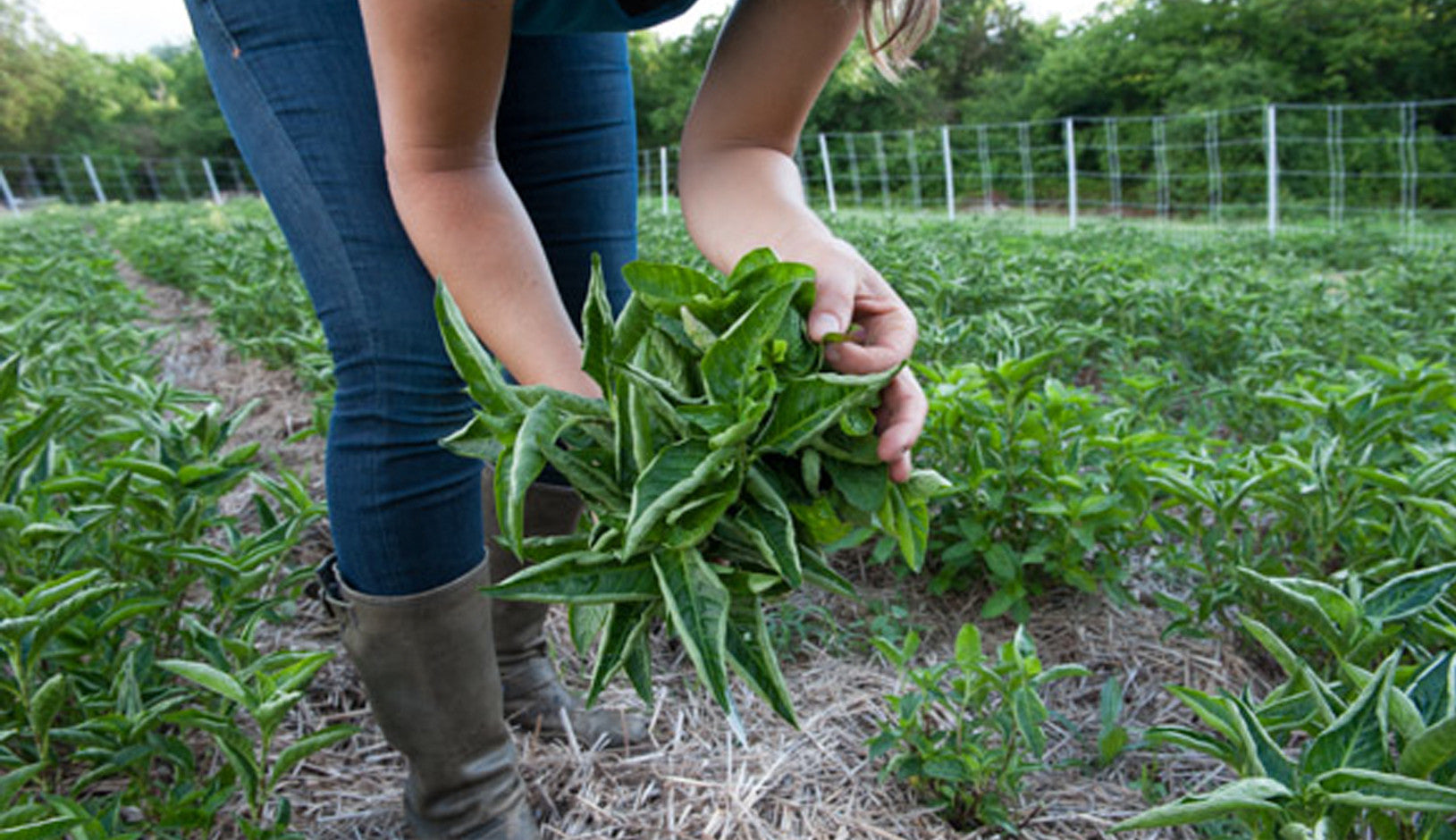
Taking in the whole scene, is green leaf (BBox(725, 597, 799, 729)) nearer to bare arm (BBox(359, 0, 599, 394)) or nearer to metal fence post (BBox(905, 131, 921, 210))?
bare arm (BBox(359, 0, 599, 394))

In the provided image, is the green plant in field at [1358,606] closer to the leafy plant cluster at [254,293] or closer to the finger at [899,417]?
the finger at [899,417]

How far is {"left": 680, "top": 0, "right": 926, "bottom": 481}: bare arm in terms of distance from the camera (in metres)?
1.07

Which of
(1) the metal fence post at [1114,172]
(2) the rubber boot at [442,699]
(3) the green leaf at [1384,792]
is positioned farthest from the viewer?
(1) the metal fence post at [1114,172]

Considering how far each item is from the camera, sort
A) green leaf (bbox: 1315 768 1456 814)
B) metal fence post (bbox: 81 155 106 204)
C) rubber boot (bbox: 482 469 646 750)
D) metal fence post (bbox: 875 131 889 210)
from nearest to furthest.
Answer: green leaf (bbox: 1315 768 1456 814)
rubber boot (bbox: 482 469 646 750)
metal fence post (bbox: 875 131 889 210)
metal fence post (bbox: 81 155 106 204)

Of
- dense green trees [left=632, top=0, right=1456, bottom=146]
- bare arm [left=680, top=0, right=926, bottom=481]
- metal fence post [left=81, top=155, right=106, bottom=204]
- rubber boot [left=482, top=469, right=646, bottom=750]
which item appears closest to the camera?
bare arm [left=680, top=0, right=926, bottom=481]

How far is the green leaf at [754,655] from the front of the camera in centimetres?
78

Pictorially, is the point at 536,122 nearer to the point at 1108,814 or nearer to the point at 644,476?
the point at 644,476

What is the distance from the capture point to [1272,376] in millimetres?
2820

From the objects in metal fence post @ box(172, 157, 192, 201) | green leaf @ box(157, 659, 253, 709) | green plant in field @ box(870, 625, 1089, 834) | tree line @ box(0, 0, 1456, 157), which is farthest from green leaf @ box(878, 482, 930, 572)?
metal fence post @ box(172, 157, 192, 201)

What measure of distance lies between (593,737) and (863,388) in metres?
1.15

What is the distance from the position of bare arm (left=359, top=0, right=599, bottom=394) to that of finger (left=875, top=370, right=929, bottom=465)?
308 mm

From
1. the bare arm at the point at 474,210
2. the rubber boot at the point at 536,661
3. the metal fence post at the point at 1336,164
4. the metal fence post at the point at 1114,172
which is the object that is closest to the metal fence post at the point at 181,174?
the metal fence post at the point at 1114,172

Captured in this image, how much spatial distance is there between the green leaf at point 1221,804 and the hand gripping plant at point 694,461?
294 mm

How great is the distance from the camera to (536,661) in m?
1.72
